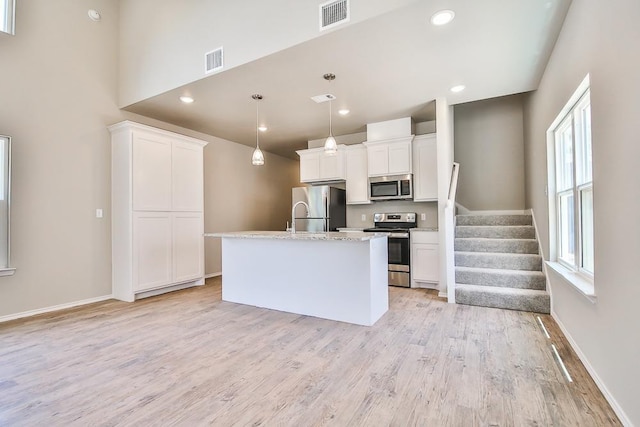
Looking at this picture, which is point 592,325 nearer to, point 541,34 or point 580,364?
point 580,364

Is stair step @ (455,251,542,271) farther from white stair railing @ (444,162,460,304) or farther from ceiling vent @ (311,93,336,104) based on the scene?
ceiling vent @ (311,93,336,104)

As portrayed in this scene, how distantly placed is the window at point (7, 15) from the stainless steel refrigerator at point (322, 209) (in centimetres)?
409

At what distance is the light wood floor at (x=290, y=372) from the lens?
5.80 feet

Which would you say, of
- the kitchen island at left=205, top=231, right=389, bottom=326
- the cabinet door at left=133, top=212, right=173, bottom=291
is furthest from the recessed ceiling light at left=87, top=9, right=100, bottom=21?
the kitchen island at left=205, top=231, right=389, bottom=326

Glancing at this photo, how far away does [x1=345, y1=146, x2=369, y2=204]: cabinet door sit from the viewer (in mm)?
5461

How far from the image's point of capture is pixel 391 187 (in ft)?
16.7

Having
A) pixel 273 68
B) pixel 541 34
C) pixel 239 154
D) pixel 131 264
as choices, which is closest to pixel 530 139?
pixel 541 34

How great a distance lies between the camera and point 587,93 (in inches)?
92.4

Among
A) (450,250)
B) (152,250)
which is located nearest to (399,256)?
(450,250)

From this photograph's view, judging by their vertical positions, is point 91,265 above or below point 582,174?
below

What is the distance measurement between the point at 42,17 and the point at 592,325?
6.28 meters

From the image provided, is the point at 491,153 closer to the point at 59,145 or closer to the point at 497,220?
the point at 497,220

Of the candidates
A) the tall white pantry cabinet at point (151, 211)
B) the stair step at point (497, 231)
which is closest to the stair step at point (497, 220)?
the stair step at point (497, 231)

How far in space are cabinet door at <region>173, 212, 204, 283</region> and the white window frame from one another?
4630 mm
